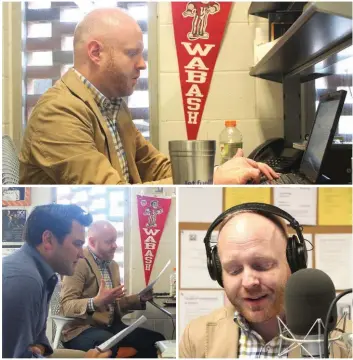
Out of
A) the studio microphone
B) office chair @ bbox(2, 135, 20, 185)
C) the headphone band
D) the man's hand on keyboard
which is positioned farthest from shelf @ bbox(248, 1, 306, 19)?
the studio microphone

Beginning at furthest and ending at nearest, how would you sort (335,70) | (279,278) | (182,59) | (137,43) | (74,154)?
(182,59), (335,70), (137,43), (74,154), (279,278)

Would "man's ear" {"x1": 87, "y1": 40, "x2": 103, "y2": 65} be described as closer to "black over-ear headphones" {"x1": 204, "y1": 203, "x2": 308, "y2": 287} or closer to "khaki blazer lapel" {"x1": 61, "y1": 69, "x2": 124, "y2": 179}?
"khaki blazer lapel" {"x1": 61, "y1": 69, "x2": 124, "y2": 179}

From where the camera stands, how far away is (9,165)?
1.50 metres

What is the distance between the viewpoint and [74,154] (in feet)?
4.30

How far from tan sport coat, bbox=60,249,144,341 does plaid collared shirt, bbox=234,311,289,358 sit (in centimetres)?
19

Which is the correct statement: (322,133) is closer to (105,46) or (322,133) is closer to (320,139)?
(320,139)

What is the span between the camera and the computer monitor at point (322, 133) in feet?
5.36

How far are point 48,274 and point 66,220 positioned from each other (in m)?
0.10

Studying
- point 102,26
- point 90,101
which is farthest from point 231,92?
point 90,101

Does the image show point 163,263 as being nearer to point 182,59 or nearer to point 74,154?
point 74,154

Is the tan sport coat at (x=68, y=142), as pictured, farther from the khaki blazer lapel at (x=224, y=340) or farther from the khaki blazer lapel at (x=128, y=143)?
the khaki blazer lapel at (x=224, y=340)

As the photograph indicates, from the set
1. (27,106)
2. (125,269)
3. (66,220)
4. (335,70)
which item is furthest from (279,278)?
(27,106)

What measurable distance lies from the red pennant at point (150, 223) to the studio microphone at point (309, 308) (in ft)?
0.78

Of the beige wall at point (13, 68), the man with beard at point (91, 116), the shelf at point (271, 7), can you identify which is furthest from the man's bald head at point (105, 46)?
the beige wall at point (13, 68)
